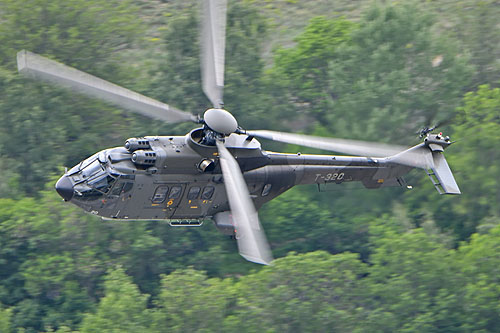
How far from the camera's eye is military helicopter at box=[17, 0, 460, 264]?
929 inches

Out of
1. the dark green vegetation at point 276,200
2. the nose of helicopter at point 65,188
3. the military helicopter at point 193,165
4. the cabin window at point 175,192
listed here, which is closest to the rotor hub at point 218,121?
the military helicopter at point 193,165

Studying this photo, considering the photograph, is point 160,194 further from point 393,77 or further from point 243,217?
point 393,77

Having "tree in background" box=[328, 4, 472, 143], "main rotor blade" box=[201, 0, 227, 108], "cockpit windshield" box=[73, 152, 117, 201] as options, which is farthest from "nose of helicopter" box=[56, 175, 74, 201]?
"tree in background" box=[328, 4, 472, 143]

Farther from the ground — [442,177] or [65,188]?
[442,177]

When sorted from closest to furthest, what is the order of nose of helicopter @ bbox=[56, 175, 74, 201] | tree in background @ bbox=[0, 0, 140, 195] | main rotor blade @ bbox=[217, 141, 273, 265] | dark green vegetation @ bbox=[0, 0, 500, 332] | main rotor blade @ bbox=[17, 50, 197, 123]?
main rotor blade @ bbox=[217, 141, 273, 265]
main rotor blade @ bbox=[17, 50, 197, 123]
nose of helicopter @ bbox=[56, 175, 74, 201]
dark green vegetation @ bbox=[0, 0, 500, 332]
tree in background @ bbox=[0, 0, 140, 195]

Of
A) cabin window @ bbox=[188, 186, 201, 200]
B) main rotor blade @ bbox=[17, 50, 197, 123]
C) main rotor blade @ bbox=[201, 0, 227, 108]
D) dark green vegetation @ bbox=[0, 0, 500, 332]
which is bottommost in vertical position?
cabin window @ bbox=[188, 186, 201, 200]

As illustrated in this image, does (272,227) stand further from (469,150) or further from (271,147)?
(469,150)

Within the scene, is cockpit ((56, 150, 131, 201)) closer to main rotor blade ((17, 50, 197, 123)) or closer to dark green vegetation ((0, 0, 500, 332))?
main rotor blade ((17, 50, 197, 123))

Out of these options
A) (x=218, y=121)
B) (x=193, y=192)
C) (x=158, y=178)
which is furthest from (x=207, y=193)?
(x=218, y=121)

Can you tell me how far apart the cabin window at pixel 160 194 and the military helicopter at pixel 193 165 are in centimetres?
2

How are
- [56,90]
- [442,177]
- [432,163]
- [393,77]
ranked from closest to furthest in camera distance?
[442,177]
[432,163]
[393,77]
[56,90]

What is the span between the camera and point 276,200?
162ft

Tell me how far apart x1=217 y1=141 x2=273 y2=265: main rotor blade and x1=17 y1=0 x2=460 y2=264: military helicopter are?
1.2 inches

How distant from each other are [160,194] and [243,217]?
4.11 metres
